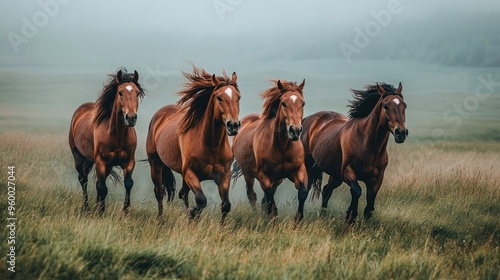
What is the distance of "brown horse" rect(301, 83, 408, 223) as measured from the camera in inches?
370

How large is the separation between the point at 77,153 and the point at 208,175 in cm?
368

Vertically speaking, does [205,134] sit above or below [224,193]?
above

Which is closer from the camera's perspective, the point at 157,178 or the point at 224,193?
the point at 224,193

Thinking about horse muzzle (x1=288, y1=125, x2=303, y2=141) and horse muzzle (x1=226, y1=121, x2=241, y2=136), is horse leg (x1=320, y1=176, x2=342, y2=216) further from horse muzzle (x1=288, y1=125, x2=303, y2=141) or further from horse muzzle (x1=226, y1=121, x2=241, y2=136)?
horse muzzle (x1=226, y1=121, x2=241, y2=136)

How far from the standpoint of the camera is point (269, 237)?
27.5ft

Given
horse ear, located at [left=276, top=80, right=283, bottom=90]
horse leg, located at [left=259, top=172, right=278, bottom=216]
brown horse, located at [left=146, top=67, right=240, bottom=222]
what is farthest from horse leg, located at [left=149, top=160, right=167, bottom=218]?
horse ear, located at [left=276, top=80, right=283, bottom=90]

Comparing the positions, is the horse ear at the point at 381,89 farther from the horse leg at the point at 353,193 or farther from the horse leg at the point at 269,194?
the horse leg at the point at 269,194

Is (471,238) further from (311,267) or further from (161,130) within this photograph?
(161,130)

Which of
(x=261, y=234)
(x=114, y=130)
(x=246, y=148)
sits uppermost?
(x=114, y=130)

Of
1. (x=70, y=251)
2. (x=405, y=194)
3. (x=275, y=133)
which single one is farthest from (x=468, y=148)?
(x=70, y=251)

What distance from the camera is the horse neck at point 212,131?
9.11 metres

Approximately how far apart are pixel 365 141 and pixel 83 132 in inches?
178

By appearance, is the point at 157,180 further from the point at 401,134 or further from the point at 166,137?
the point at 401,134

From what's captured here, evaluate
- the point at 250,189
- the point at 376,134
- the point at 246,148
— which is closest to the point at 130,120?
the point at 246,148
